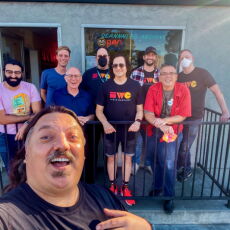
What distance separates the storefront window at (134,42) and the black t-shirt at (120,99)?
1.48 meters

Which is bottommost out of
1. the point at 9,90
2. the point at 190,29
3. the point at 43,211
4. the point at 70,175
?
the point at 43,211

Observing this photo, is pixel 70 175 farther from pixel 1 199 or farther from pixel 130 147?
pixel 130 147

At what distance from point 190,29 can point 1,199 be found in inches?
158

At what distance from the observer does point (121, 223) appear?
1121 millimetres

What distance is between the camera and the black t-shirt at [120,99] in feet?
9.15

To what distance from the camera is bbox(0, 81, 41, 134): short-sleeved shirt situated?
2.77 m

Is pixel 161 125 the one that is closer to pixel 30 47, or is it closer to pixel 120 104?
pixel 120 104

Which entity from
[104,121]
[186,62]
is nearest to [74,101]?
[104,121]

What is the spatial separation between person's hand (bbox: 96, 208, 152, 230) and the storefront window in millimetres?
3298

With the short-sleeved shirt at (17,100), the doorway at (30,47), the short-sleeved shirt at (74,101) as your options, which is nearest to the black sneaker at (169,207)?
the short-sleeved shirt at (74,101)

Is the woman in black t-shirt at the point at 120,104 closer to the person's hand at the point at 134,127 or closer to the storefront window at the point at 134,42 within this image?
the person's hand at the point at 134,127

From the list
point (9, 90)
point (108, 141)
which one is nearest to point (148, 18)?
point (108, 141)

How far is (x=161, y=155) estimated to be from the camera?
287 centimetres

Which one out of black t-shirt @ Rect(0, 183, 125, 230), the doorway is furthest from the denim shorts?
the doorway
